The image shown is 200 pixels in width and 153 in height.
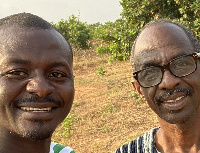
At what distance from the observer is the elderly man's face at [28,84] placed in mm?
1384

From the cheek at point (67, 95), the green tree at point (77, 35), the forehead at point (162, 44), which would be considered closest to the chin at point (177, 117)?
the forehead at point (162, 44)

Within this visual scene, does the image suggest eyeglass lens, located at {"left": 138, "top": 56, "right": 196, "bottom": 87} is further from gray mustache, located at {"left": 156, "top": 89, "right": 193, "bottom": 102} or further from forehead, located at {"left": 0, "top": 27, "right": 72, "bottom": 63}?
forehead, located at {"left": 0, "top": 27, "right": 72, "bottom": 63}

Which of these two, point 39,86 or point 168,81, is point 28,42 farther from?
point 168,81

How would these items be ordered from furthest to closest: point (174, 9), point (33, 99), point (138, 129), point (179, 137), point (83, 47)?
point (83, 47) → point (174, 9) → point (138, 129) → point (179, 137) → point (33, 99)

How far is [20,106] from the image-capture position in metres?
1.39

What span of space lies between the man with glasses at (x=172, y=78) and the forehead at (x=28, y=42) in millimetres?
634

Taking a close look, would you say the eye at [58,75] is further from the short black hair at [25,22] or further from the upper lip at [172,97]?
the upper lip at [172,97]

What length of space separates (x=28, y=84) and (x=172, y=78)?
0.88m

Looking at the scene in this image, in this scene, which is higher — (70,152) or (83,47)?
(83,47)

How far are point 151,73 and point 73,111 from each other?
20.0 feet

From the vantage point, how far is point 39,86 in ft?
4.55

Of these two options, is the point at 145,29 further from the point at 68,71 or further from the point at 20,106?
the point at 20,106

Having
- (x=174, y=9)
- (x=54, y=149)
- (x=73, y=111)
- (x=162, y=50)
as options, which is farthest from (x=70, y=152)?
(x=174, y=9)

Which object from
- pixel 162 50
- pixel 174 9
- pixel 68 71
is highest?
pixel 174 9
